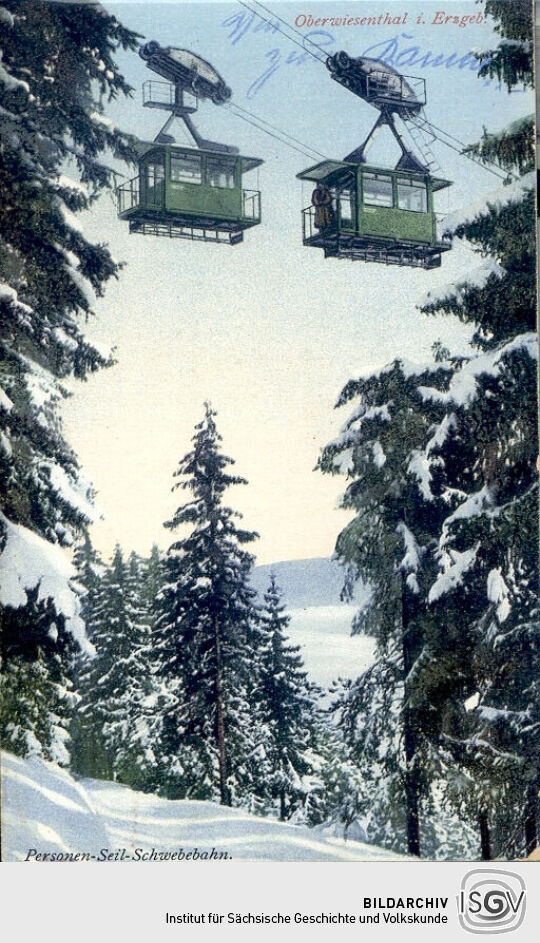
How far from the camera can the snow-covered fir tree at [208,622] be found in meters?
6.21

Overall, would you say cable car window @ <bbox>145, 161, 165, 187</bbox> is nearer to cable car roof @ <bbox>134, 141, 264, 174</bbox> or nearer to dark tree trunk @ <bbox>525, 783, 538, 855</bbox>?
cable car roof @ <bbox>134, 141, 264, 174</bbox>

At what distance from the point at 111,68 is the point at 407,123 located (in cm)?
180

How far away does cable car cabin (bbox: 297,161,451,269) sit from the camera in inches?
251

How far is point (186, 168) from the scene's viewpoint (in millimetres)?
6418

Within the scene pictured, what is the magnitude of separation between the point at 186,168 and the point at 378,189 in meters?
1.18

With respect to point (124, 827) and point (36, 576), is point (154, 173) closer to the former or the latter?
point (36, 576)

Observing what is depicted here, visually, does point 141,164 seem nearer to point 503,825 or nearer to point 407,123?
point 407,123

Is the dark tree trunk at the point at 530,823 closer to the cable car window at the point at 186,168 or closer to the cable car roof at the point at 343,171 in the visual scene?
the cable car roof at the point at 343,171

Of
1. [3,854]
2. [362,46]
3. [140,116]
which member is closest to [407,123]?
[362,46]

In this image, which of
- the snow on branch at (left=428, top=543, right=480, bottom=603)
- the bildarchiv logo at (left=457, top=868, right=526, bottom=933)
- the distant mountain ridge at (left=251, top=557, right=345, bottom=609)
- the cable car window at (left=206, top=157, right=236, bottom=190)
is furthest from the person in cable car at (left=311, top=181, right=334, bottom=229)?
the bildarchiv logo at (left=457, top=868, right=526, bottom=933)

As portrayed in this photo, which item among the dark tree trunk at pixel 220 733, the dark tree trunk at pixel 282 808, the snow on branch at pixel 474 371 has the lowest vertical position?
the dark tree trunk at pixel 282 808

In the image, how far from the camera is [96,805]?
19.9ft

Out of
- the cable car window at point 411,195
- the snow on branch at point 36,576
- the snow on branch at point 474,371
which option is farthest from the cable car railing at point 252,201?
the snow on branch at point 36,576

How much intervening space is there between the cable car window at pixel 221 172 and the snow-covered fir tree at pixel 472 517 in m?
1.36
